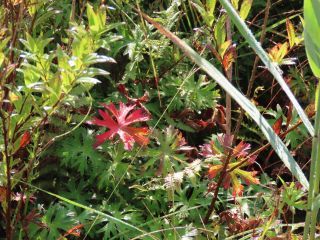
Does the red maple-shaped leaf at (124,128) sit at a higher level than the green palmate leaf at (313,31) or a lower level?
lower

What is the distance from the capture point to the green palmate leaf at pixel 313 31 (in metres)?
0.98

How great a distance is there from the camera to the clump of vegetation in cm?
130

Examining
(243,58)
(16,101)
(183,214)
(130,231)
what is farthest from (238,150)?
(243,58)

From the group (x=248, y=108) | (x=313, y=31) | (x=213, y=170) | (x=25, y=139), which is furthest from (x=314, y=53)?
(x=25, y=139)

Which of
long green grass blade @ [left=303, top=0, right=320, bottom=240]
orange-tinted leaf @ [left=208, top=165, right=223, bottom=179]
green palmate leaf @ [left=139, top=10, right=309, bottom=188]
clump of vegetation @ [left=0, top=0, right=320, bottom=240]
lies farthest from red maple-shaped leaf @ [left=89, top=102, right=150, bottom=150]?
long green grass blade @ [left=303, top=0, right=320, bottom=240]

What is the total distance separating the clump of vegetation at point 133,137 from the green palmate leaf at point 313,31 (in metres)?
0.13

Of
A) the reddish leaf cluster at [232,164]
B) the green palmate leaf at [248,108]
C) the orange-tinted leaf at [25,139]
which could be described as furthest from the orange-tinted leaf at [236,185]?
the orange-tinted leaf at [25,139]

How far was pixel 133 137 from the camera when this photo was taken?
1512 millimetres

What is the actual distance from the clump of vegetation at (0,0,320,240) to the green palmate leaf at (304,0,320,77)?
132 mm

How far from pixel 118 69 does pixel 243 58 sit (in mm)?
517

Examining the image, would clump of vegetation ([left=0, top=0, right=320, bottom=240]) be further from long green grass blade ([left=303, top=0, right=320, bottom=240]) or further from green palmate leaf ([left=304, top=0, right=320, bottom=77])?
green palmate leaf ([left=304, top=0, right=320, bottom=77])

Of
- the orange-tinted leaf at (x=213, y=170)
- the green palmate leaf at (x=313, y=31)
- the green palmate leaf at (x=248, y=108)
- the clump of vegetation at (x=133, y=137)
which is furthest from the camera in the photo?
the orange-tinted leaf at (x=213, y=170)

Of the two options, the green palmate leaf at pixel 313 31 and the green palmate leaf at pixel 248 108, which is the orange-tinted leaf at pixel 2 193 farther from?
the green palmate leaf at pixel 313 31

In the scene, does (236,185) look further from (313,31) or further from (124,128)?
(313,31)
